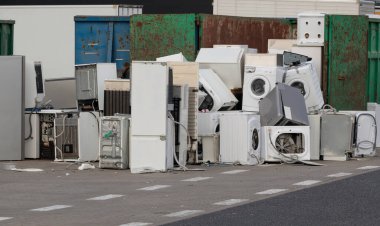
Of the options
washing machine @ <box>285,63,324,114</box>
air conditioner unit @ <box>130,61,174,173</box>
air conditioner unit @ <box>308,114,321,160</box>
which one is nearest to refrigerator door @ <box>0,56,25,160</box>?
air conditioner unit @ <box>130,61,174,173</box>

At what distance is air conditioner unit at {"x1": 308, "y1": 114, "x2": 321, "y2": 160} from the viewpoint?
20.4 m

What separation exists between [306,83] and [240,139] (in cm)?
259

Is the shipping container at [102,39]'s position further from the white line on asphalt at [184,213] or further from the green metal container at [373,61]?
the white line on asphalt at [184,213]

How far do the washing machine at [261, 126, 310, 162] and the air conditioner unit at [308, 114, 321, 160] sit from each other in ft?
2.35

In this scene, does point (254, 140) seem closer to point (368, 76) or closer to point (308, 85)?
point (308, 85)

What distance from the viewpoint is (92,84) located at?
2030 cm

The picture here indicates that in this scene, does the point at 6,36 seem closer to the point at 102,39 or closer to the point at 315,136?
the point at 102,39

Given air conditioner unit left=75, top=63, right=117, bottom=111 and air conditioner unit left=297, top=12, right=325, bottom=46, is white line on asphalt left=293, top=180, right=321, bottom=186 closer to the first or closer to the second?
air conditioner unit left=75, top=63, right=117, bottom=111

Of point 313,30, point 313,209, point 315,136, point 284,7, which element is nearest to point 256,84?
point 315,136

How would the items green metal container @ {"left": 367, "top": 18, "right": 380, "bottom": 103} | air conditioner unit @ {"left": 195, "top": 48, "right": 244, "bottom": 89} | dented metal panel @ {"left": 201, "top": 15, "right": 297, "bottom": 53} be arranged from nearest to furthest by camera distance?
1. air conditioner unit @ {"left": 195, "top": 48, "right": 244, "bottom": 89}
2. dented metal panel @ {"left": 201, "top": 15, "right": 297, "bottom": 53}
3. green metal container @ {"left": 367, "top": 18, "right": 380, "bottom": 103}

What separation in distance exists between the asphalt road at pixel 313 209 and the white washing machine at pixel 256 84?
4.69 meters

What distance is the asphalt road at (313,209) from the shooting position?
12.7 metres

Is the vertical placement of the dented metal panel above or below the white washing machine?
above

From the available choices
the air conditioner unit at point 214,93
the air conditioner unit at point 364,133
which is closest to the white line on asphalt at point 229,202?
the air conditioner unit at point 214,93
